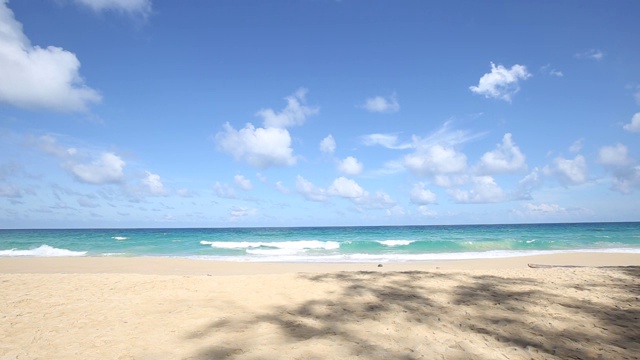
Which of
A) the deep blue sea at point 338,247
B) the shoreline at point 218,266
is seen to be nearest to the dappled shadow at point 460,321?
the shoreline at point 218,266

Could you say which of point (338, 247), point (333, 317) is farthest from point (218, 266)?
point (338, 247)

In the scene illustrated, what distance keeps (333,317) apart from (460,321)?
201 cm

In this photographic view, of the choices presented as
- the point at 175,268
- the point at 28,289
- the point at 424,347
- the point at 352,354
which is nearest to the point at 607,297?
the point at 424,347

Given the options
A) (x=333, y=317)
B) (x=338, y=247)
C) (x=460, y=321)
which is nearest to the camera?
(x=460, y=321)

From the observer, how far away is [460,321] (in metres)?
4.92

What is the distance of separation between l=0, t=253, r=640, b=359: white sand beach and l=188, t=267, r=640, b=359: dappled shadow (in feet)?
0.06

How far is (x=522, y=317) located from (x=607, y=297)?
2.26 meters

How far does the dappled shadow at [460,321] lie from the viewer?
156 inches

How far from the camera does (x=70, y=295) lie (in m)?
7.00

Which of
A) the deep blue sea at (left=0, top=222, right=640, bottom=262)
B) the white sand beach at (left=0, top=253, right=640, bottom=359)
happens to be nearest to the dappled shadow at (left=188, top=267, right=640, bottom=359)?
the white sand beach at (left=0, top=253, right=640, bottom=359)

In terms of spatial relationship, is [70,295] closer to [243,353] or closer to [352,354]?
[243,353]

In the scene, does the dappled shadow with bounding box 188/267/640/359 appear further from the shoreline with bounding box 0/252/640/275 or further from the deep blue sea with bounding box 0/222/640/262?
the deep blue sea with bounding box 0/222/640/262

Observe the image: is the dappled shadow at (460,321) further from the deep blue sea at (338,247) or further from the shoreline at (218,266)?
the deep blue sea at (338,247)

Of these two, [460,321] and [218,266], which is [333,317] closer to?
[460,321]
